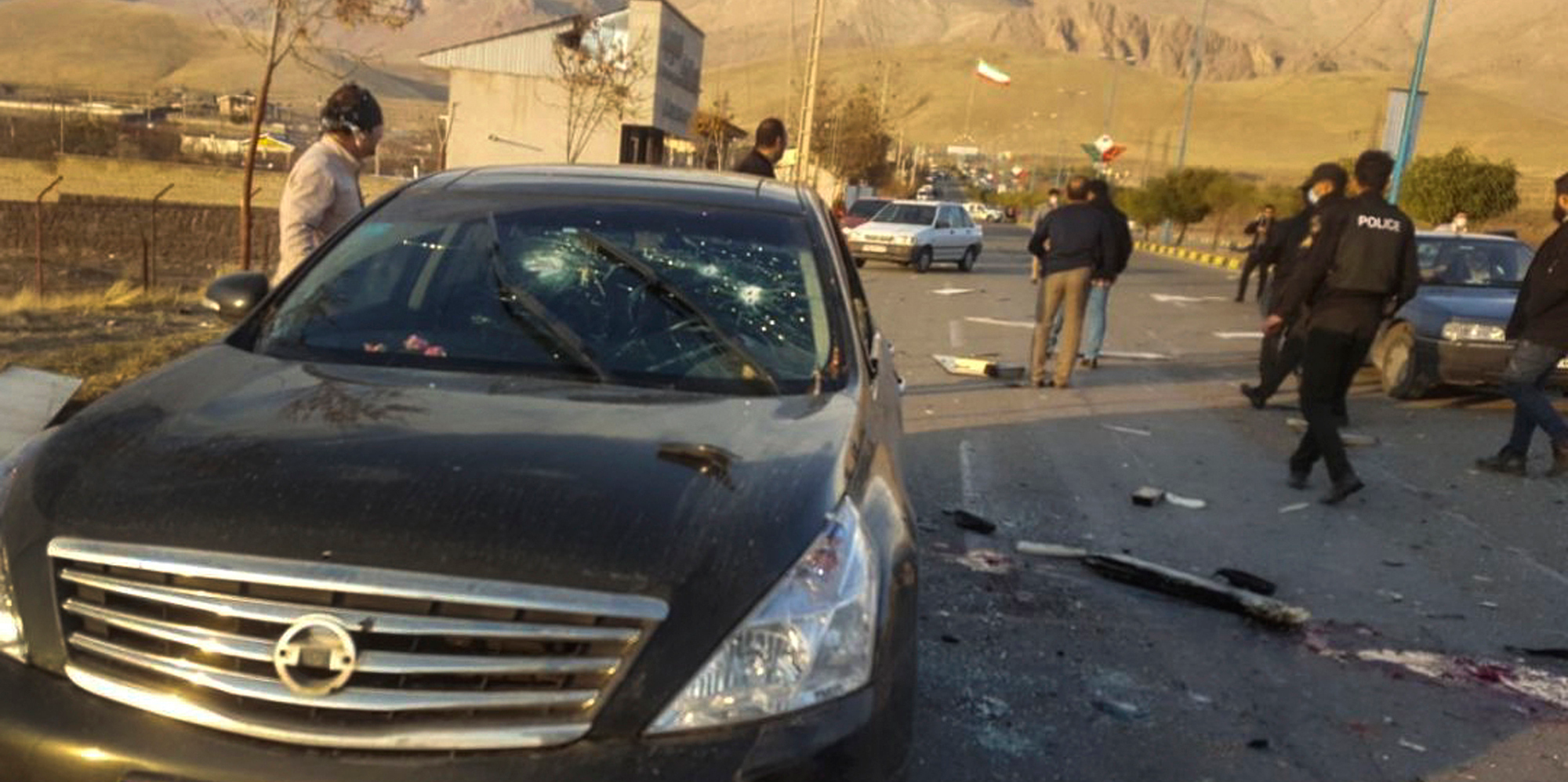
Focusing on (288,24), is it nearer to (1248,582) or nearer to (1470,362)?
(1470,362)

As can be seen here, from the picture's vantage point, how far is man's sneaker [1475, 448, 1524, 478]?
873 cm

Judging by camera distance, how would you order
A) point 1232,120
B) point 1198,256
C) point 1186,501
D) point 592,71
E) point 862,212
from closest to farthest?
point 1186,501, point 862,212, point 592,71, point 1198,256, point 1232,120

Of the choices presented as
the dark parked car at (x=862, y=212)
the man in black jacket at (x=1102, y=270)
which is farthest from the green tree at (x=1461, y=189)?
the man in black jacket at (x=1102, y=270)

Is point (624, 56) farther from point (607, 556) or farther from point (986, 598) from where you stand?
point (607, 556)

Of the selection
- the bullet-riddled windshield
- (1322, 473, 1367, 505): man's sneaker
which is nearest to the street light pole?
(1322, 473, 1367, 505): man's sneaker

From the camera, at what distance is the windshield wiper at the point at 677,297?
12.0 feet

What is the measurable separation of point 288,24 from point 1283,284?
10802mm

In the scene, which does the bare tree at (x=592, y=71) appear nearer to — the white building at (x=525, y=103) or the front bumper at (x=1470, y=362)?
the white building at (x=525, y=103)

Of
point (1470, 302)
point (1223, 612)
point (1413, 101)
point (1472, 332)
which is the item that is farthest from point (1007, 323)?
point (1413, 101)

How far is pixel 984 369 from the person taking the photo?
39.7 ft

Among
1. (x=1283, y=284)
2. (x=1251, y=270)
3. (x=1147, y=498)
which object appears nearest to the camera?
(x=1147, y=498)

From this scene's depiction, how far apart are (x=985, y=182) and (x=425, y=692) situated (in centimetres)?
13574

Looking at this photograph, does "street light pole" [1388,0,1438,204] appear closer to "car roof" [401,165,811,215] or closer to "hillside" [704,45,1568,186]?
"car roof" [401,165,811,215]

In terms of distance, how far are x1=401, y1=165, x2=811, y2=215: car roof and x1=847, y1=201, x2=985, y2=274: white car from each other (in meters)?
22.0
